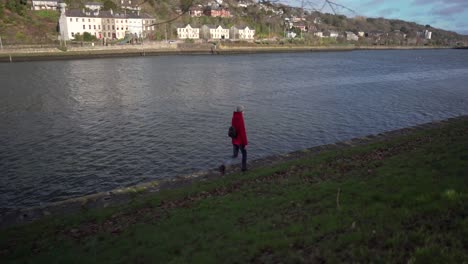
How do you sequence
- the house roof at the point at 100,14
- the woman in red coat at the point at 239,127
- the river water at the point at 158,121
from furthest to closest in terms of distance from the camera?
the house roof at the point at 100,14 → the river water at the point at 158,121 → the woman in red coat at the point at 239,127

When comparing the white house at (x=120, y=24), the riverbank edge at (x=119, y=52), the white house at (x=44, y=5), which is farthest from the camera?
the white house at (x=44, y=5)

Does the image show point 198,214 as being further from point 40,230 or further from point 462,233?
point 462,233

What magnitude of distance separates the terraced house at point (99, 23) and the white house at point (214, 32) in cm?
2730

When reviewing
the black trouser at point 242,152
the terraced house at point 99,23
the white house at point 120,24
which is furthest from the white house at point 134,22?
the black trouser at point 242,152

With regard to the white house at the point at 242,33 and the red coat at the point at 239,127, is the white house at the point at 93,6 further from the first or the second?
the red coat at the point at 239,127

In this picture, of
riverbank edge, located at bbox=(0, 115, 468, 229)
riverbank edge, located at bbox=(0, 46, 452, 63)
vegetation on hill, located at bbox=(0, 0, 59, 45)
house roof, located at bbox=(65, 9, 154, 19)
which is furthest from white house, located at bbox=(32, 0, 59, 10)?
riverbank edge, located at bbox=(0, 115, 468, 229)

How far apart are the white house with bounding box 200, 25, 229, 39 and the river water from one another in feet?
325

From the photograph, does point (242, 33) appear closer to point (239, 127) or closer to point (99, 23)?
point (99, 23)

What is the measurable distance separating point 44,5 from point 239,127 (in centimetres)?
14629

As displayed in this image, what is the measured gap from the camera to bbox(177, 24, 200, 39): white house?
5531 inches

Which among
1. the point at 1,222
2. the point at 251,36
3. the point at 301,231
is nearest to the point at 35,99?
the point at 1,222

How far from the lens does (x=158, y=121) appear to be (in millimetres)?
27047

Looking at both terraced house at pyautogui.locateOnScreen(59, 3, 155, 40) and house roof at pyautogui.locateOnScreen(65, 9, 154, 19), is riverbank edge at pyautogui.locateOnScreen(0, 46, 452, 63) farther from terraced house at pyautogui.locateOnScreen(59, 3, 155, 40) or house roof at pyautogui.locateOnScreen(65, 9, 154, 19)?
house roof at pyautogui.locateOnScreen(65, 9, 154, 19)

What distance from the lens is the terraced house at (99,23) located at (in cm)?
11169
